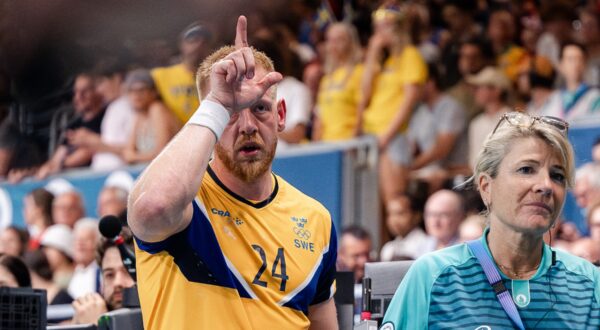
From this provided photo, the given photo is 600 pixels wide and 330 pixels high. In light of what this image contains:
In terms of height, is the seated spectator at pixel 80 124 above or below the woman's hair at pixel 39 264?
above

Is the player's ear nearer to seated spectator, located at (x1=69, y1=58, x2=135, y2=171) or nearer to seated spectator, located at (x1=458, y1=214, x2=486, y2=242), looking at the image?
seated spectator, located at (x1=458, y1=214, x2=486, y2=242)

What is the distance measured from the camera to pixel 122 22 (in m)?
12.0

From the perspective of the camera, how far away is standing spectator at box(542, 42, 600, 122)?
8398 millimetres

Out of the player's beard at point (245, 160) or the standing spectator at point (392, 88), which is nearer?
the player's beard at point (245, 160)

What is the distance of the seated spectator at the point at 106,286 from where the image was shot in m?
5.91

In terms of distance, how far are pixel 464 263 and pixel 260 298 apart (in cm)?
70

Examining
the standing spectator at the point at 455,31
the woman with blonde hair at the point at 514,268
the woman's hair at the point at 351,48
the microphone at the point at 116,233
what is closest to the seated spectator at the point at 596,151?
the standing spectator at the point at 455,31

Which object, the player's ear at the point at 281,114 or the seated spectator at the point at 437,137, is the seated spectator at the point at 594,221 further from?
the player's ear at the point at 281,114

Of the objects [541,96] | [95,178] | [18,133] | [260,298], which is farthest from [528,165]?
[18,133]

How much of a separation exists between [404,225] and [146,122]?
10.1ft

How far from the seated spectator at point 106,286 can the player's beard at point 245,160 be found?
7.29 feet

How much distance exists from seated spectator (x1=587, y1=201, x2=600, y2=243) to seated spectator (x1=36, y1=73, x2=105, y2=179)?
5.52 metres

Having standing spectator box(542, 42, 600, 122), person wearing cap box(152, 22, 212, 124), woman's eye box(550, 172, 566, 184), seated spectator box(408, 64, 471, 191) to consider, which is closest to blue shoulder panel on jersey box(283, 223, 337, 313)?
woman's eye box(550, 172, 566, 184)

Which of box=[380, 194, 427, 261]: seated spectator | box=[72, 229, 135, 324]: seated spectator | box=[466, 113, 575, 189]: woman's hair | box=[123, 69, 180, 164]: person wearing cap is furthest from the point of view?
box=[123, 69, 180, 164]: person wearing cap
